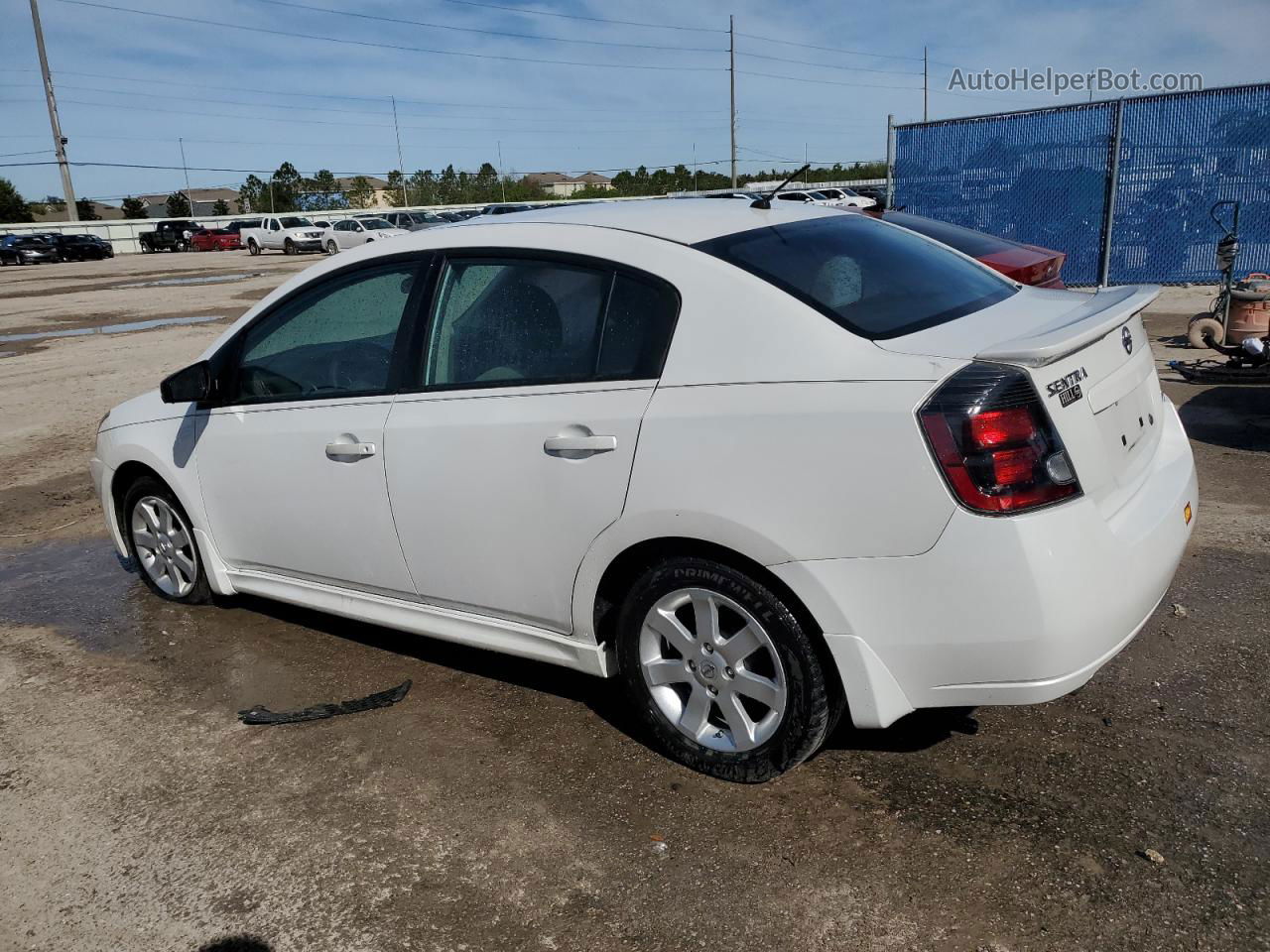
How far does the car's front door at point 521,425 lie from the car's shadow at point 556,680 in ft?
1.66

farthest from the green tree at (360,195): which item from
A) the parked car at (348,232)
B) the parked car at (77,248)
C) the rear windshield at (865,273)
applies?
the rear windshield at (865,273)

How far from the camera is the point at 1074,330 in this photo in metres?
2.80

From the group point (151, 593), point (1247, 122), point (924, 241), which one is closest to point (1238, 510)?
point (924, 241)

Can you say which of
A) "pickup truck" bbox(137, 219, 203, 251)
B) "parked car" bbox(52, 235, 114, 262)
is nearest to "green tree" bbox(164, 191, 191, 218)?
"pickup truck" bbox(137, 219, 203, 251)

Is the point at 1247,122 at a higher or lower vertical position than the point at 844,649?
higher

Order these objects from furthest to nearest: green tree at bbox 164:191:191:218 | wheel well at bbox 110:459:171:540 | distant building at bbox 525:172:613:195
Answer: distant building at bbox 525:172:613:195
green tree at bbox 164:191:191:218
wheel well at bbox 110:459:171:540

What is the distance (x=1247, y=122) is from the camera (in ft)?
44.6

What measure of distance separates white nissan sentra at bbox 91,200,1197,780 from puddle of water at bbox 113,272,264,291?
82.4ft

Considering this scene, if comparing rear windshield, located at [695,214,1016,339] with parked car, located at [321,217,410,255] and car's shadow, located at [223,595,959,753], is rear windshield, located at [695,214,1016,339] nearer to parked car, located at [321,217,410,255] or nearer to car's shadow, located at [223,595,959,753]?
car's shadow, located at [223,595,959,753]

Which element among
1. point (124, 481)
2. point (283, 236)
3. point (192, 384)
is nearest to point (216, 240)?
point (283, 236)

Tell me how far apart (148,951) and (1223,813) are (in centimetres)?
285

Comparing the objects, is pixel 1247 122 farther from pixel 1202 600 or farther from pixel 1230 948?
pixel 1230 948

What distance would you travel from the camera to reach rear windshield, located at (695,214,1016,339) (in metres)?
2.98

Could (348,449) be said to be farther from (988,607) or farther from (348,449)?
(988,607)
